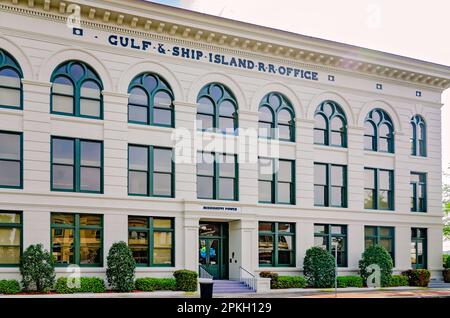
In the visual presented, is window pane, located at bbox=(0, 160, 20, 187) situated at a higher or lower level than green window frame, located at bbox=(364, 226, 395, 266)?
higher

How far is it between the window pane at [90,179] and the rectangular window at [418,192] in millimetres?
19363

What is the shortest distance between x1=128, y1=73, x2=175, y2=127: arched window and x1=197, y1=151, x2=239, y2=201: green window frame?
100 inches

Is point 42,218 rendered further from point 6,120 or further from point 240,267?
point 240,267

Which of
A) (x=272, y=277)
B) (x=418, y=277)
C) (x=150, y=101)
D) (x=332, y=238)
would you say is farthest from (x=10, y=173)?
(x=418, y=277)

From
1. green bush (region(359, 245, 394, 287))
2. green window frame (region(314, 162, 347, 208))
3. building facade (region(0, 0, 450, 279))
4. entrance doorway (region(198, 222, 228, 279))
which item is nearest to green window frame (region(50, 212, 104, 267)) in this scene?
building facade (region(0, 0, 450, 279))

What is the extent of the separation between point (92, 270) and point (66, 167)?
463 centimetres

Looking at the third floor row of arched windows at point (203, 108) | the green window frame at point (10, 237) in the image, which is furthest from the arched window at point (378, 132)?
the green window frame at point (10, 237)

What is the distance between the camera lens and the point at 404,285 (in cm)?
3152

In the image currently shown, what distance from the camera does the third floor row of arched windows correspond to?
24.8m

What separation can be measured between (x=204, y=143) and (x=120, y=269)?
752 centimetres

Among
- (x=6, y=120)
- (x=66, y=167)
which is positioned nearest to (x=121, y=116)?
(x=66, y=167)

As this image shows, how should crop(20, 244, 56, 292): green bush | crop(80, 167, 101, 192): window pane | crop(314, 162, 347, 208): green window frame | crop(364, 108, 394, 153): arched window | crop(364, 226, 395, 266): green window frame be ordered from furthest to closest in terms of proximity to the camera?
crop(364, 108, 394, 153): arched window, crop(364, 226, 395, 266): green window frame, crop(314, 162, 347, 208): green window frame, crop(80, 167, 101, 192): window pane, crop(20, 244, 56, 292): green bush

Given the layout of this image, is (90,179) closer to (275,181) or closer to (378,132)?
(275,181)

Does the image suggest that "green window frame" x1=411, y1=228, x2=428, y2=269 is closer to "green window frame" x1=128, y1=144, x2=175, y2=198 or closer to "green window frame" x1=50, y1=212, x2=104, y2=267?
"green window frame" x1=128, y1=144, x2=175, y2=198
